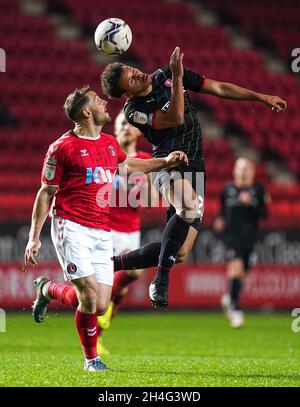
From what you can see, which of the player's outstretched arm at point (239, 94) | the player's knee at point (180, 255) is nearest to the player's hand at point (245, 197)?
the player's knee at point (180, 255)

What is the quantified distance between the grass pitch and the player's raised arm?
1900mm

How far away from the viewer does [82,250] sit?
6594 millimetres

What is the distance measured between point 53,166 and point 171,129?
1143 mm

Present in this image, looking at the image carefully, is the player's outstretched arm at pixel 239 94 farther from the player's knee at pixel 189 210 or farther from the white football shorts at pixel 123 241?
the white football shorts at pixel 123 241

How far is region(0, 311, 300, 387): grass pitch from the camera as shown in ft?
20.4

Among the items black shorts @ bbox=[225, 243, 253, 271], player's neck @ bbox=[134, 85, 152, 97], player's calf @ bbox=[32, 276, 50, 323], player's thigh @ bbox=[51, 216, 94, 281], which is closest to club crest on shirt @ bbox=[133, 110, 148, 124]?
player's neck @ bbox=[134, 85, 152, 97]

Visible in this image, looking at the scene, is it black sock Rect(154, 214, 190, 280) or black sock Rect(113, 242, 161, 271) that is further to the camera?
black sock Rect(113, 242, 161, 271)

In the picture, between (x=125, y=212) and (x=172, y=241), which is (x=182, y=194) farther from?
(x=125, y=212)

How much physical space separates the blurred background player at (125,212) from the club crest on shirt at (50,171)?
2.68 metres

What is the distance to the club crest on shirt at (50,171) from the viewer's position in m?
6.53

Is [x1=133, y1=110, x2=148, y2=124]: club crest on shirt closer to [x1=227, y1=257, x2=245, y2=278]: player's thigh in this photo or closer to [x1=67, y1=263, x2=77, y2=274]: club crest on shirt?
[x1=67, y1=263, x2=77, y2=274]: club crest on shirt

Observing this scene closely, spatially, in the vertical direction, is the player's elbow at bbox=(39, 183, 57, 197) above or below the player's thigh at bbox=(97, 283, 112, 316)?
above

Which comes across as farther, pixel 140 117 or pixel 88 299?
pixel 140 117

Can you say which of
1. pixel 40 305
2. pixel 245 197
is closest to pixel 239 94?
pixel 40 305
